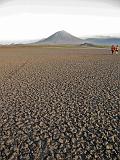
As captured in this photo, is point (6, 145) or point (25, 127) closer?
point (6, 145)

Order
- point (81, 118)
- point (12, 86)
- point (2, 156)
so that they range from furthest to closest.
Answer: point (12, 86) < point (81, 118) < point (2, 156)

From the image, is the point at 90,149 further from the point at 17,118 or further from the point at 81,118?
the point at 17,118

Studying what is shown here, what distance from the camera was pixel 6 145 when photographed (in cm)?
714

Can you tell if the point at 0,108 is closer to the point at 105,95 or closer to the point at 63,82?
the point at 105,95

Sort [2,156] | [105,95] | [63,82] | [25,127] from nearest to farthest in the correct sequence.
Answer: [2,156] → [25,127] → [105,95] → [63,82]

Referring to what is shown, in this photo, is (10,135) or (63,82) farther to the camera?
(63,82)

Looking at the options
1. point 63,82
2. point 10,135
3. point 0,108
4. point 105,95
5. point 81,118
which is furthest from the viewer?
point 63,82

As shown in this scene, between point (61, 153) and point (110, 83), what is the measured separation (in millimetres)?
9801

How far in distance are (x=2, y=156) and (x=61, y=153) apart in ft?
5.00

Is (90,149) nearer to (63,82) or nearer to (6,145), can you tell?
(6,145)

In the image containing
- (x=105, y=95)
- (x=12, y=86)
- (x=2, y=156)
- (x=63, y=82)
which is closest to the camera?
(x=2, y=156)

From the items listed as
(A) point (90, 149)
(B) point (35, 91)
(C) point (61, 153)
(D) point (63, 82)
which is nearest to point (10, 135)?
(C) point (61, 153)

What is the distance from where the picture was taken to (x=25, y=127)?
8.45m

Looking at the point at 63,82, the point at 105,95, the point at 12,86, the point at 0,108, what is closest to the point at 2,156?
the point at 0,108
